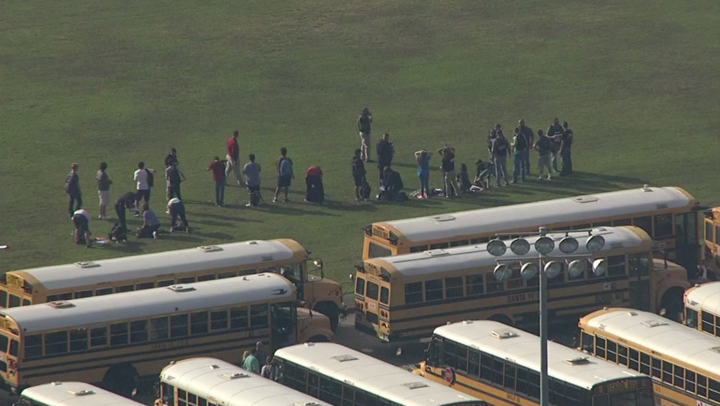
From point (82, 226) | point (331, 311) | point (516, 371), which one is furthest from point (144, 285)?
point (516, 371)

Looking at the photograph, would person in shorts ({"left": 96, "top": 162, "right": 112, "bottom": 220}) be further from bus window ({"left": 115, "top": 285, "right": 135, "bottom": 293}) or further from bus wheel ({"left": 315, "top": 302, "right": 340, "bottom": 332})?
bus wheel ({"left": 315, "top": 302, "right": 340, "bottom": 332})

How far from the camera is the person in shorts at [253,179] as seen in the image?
201 ft

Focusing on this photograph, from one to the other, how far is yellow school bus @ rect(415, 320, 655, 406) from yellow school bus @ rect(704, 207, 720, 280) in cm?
1126

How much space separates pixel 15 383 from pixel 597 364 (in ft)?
46.7

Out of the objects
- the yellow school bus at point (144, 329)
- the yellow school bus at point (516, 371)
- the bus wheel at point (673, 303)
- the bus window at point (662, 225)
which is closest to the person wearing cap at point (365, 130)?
the bus window at point (662, 225)

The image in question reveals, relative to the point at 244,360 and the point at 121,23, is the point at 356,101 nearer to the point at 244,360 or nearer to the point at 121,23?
the point at 121,23

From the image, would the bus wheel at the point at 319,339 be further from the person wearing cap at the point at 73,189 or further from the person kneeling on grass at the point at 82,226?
the person wearing cap at the point at 73,189

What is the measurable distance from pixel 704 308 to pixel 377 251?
9.95 meters

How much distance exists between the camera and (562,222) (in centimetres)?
5266

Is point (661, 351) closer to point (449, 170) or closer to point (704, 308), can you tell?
point (704, 308)

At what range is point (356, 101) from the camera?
74.6m

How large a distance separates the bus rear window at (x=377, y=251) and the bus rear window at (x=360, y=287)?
2133 millimetres

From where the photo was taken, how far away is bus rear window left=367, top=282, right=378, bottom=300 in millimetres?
48594

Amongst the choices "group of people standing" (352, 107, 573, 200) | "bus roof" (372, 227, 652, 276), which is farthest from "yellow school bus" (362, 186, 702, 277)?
"group of people standing" (352, 107, 573, 200)
